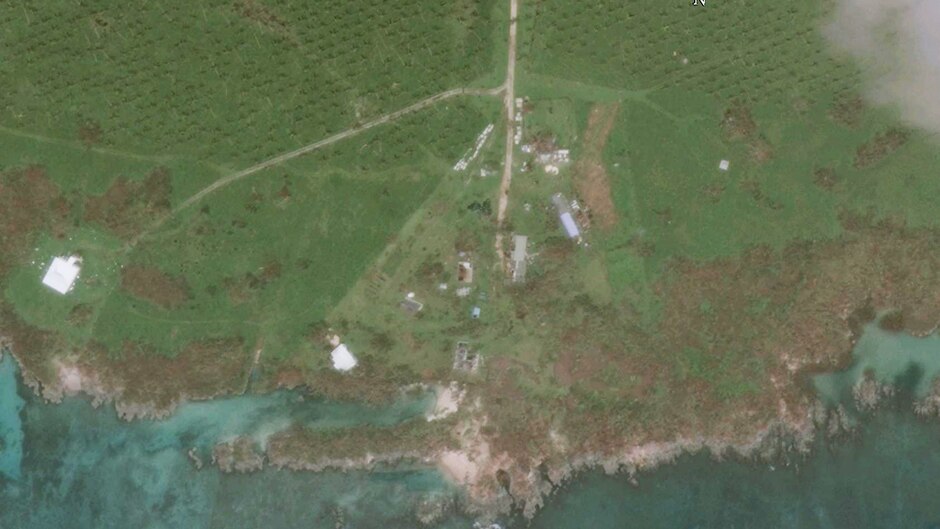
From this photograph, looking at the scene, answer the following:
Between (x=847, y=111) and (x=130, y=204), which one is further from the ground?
(x=130, y=204)

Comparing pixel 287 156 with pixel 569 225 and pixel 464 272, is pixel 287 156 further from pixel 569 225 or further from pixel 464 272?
pixel 569 225

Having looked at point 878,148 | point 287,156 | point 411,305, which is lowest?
point 411,305

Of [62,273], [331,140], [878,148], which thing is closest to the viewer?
[62,273]

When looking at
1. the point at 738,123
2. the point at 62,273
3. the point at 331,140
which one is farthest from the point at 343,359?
the point at 738,123

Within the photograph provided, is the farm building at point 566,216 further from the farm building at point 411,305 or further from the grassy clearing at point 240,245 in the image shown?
the farm building at point 411,305

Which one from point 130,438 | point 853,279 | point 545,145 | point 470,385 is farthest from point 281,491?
point 853,279

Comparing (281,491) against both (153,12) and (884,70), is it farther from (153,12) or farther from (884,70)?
(884,70)

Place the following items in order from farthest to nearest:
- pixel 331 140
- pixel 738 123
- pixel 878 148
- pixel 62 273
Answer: pixel 878 148
pixel 738 123
pixel 331 140
pixel 62 273
